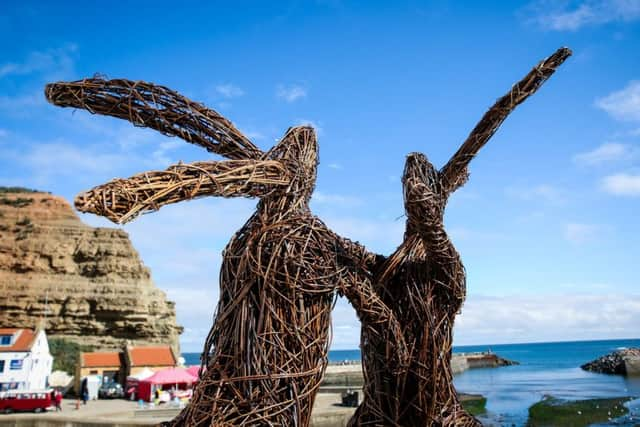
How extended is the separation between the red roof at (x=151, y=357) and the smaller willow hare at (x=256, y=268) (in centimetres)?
2283

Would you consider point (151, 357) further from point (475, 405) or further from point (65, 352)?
point (475, 405)

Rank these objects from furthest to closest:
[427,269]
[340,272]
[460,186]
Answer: [460,186] < [427,269] < [340,272]

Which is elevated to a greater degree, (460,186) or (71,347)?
(460,186)

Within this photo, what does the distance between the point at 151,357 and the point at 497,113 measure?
2405cm

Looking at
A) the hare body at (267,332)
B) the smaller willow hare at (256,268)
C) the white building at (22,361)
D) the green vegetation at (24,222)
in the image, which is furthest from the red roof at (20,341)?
the hare body at (267,332)

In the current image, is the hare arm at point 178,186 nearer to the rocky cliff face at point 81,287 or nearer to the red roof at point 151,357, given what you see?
the red roof at point 151,357

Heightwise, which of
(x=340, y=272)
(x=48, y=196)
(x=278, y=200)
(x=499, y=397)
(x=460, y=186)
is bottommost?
(x=499, y=397)

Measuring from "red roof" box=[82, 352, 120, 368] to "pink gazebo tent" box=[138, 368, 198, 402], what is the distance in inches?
199

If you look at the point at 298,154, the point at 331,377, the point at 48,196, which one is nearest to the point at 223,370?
the point at 298,154

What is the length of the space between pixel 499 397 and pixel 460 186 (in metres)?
22.6

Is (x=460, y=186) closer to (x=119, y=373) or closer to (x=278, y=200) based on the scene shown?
(x=278, y=200)

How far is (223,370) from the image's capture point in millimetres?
4203

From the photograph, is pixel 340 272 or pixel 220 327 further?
pixel 340 272

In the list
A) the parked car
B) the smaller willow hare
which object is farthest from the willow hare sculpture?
the parked car
